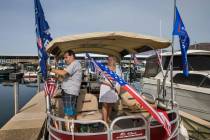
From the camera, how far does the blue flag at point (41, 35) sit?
622 centimetres

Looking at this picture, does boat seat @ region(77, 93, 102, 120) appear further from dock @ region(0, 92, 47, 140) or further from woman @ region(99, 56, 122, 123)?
dock @ region(0, 92, 47, 140)

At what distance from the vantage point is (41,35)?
21.1ft

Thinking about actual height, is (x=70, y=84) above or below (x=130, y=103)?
above

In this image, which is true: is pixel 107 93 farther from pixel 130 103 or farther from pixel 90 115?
pixel 130 103

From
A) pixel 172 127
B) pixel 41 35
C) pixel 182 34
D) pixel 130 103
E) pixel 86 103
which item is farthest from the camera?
pixel 130 103

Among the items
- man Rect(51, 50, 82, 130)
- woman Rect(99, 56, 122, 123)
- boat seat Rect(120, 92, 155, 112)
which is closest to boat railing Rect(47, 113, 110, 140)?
man Rect(51, 50, 82, 130)

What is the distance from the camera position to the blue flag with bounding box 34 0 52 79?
20.4 ft

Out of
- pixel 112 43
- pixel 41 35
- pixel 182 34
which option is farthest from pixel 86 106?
pixel 182 34

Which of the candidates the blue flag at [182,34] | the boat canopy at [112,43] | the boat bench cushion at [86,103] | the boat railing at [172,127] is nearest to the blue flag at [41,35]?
the boat canopy at [112,43]

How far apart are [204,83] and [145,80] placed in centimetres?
440

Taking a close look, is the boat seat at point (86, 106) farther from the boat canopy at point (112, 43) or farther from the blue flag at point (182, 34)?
the blue flag at point (182, 34)

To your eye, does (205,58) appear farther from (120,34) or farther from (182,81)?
(120,34)

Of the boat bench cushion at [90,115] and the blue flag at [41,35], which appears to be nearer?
the blue flag at [41,35]

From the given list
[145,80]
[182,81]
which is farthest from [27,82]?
[182,81]
